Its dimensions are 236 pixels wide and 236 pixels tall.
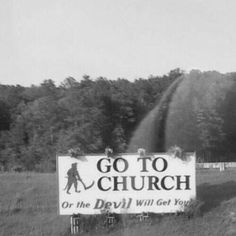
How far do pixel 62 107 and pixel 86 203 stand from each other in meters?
40.1

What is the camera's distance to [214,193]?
10.2 metres

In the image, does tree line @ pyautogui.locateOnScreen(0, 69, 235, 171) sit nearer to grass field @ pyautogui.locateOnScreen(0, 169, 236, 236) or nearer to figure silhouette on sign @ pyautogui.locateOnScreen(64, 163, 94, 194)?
grass field @ pyautogui.locateOnScreen(0, 169, 236, 236)

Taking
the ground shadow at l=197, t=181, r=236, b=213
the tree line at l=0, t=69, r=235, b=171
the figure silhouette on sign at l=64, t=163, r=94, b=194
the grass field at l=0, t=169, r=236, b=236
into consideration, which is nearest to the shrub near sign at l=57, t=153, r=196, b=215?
the figure silhouette on sign at l=64, t=163, r=94, b=194

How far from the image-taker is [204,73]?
4356 centimetres

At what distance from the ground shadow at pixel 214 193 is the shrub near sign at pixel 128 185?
1.74 feet

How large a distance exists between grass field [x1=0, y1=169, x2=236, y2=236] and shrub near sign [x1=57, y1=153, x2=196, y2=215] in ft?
1.20

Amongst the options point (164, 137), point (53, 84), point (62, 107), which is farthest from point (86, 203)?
point (53, 84)

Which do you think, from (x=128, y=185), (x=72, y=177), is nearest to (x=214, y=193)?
(x=128, y=185)

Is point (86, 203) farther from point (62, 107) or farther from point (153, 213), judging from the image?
point (62, 107)

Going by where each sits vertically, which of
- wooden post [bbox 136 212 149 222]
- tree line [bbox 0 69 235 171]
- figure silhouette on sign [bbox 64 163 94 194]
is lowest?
wooden post [bbox 136 212 149 222]

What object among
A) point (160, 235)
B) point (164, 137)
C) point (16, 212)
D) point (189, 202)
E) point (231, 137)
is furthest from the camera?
point (231, 137)

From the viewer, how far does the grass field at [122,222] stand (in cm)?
845

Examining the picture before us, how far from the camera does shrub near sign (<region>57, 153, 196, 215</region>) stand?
9117 mm

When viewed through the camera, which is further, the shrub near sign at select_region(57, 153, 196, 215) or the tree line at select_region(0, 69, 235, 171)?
the tree line at select_region(0, 69, 235, 171)
